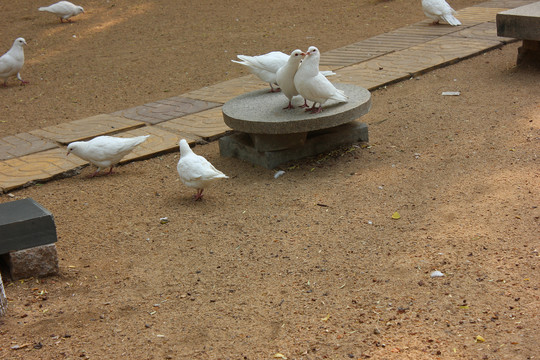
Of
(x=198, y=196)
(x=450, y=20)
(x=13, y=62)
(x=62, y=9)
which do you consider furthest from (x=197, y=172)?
(x=62, y=9)

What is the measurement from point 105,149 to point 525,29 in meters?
4.69

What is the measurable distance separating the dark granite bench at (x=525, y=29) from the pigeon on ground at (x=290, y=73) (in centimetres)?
308

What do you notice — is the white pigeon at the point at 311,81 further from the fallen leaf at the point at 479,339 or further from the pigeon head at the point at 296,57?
the fallen leaf at the point at 479,339

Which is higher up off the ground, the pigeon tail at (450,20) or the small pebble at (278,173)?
the pigeon tail at (450,20)

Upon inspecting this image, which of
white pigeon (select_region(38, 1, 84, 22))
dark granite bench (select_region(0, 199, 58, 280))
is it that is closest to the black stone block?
dark granite bench (select_region(0, 199, 58, 280))

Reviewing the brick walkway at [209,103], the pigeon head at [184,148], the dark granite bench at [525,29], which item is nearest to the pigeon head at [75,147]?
the brick walkway at [209,103]

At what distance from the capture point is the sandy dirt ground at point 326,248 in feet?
9.89

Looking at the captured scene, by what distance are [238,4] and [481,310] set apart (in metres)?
10.4

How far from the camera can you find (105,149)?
17.0 ft

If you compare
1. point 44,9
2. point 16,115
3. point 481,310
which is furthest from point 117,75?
point 481,310

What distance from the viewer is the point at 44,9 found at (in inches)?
452

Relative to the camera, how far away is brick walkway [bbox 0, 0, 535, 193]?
5758 millimetres

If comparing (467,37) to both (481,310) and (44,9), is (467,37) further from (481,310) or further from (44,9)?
(44,9)

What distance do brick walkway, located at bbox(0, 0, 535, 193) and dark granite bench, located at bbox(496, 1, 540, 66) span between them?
841mm
